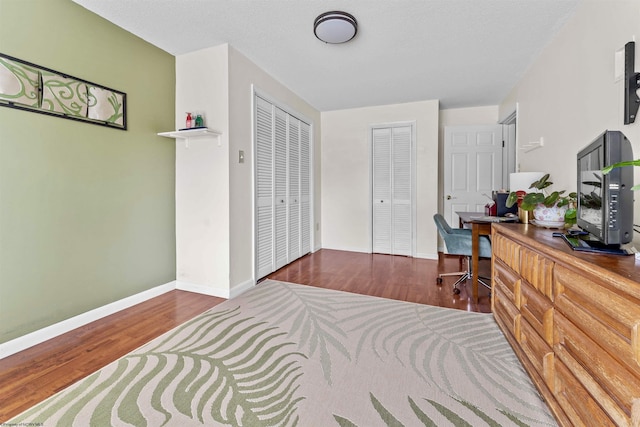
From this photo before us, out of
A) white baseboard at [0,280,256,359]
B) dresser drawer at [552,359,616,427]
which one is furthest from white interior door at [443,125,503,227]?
dresser drawer at [552,359,616,427]

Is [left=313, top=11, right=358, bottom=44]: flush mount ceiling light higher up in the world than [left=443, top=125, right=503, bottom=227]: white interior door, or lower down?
higher up

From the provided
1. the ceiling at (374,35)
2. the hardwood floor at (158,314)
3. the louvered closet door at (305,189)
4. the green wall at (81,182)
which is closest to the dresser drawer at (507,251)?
the hardwood floor at (158,314)

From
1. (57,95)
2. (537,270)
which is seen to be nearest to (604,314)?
(537,270)

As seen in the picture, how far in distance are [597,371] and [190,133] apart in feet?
10.4

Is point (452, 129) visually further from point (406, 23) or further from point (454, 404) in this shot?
point (454, 404)

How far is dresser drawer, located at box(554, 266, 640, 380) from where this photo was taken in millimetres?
811

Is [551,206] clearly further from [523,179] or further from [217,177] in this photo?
[217,177]

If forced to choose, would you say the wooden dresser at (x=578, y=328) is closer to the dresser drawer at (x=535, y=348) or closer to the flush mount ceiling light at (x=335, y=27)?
the dresser drawer at (x=535, y=348)

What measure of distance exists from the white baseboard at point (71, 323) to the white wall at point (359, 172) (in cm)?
302

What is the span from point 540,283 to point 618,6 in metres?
1.79

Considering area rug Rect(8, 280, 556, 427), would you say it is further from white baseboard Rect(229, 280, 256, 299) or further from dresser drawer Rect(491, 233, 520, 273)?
dresser drawer Rect(491, 233, 520, 273)

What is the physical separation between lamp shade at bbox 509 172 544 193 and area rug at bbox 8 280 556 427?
131 cm

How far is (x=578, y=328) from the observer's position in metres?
1.09

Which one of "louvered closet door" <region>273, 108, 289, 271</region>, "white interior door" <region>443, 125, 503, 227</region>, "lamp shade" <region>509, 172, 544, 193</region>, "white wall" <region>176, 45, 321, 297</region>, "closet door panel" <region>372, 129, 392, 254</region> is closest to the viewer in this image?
"lamp shade" <region>509, 172, 544, 193</region>
